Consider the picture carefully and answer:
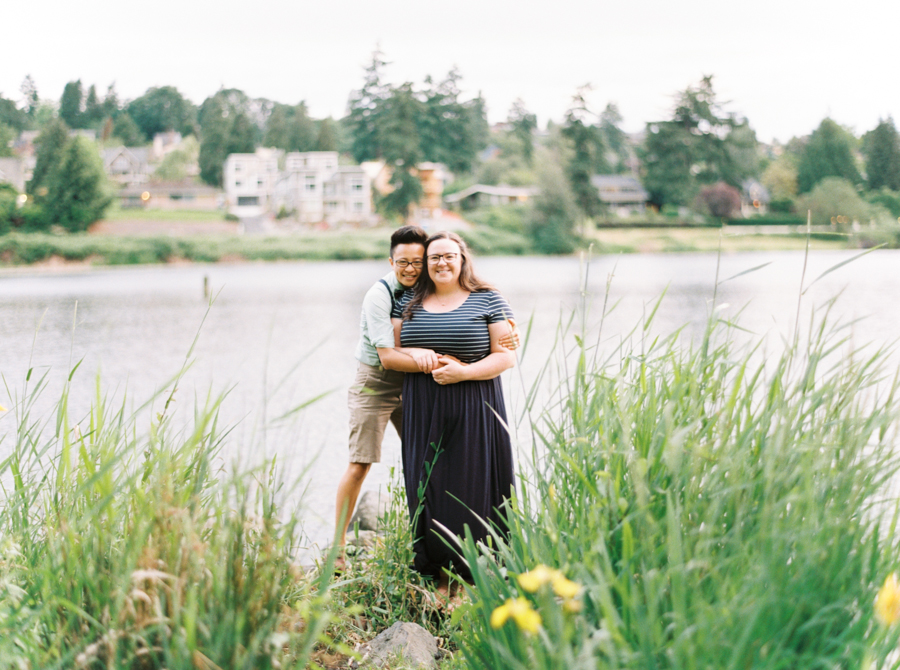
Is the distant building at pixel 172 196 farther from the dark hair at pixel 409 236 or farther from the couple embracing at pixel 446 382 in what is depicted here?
the couple embracing at pixel 446 382

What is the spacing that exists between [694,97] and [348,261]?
3912 cm

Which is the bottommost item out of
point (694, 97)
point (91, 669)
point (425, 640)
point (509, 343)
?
point (425, 640)

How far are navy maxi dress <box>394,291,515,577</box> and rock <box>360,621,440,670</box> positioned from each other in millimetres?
618

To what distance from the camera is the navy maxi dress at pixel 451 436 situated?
3021mm

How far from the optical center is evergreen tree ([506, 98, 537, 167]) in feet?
244

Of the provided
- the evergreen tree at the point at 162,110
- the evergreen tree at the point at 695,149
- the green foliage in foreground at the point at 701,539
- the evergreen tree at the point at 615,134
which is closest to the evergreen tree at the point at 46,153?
the evergreen tree at the point at 162,110

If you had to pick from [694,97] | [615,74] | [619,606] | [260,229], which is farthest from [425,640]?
[615,74]

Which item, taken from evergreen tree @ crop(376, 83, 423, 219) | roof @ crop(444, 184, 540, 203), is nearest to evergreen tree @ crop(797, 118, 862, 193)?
roof @ crop(444, 184, 540, 203)

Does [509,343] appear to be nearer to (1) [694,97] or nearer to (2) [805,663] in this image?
(2) [805,663]

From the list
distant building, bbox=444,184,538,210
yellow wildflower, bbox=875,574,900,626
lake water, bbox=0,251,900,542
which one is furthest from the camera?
distant building, bbox=444,184,538,210

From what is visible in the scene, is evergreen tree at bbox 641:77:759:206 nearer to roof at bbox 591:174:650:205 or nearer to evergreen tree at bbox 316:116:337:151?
roof at bbox 591:174:650:205

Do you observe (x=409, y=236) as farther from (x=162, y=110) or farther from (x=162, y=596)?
(x=162, y=110)

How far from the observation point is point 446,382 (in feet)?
9.78

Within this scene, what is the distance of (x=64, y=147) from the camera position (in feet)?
180
